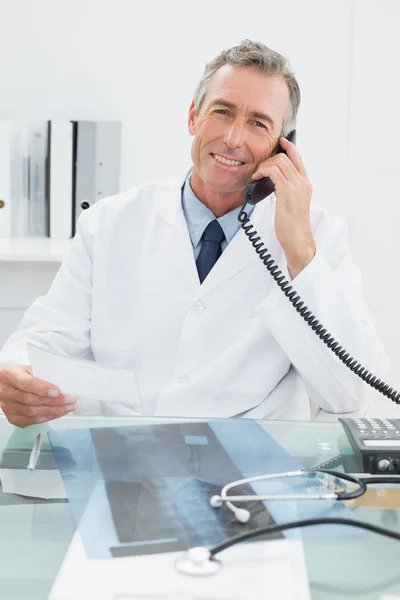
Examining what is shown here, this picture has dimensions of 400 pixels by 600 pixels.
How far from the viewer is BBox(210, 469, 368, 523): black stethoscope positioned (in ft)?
2.97

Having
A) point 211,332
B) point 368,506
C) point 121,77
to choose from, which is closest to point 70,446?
point 368,506

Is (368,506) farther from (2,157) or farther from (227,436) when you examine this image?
(2,157)

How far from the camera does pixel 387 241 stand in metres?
3.01

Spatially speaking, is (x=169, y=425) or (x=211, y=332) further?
(x=211, y=332)

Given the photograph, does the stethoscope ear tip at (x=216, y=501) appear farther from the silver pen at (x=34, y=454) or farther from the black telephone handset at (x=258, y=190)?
the black telephone handset at (x=258, y=190)

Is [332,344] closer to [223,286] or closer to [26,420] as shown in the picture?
[223,286]

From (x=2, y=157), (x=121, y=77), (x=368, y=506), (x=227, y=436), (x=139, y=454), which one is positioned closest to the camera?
(x=368, y=506)

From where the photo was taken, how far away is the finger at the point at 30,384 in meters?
1.25

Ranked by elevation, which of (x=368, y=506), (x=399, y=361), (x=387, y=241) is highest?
(x=368, y=506)

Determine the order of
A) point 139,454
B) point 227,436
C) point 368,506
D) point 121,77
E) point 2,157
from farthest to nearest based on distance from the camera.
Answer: point 121,77 < point 2,157 < point 227,436 < point 139,454 < point 368,506

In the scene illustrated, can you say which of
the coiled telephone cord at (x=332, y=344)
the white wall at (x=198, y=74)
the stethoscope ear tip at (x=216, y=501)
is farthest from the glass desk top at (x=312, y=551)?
the white wall at (x=198, y=74)

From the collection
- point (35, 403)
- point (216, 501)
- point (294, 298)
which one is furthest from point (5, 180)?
point (216, 501)

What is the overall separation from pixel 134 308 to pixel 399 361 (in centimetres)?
164

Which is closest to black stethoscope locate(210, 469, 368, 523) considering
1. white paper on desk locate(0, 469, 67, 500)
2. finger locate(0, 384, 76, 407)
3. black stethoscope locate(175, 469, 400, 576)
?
black stethoscope locate(175, 469, 400, 576)
